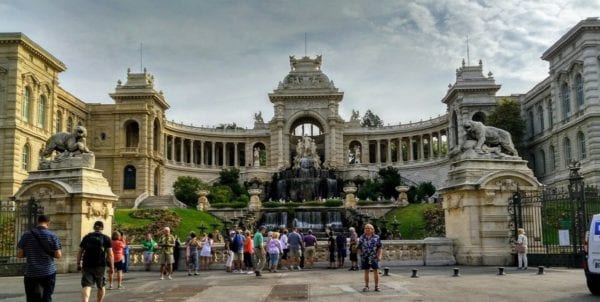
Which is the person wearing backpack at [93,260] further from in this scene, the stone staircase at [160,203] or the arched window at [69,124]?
the arched window at [69,124]

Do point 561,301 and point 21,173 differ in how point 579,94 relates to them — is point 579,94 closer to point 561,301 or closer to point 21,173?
point 561,301

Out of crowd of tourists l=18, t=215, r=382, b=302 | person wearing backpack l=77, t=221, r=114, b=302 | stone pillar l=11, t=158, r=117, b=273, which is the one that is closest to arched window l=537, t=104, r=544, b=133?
crowd of tourists l=18, t=215, r=382, b=302

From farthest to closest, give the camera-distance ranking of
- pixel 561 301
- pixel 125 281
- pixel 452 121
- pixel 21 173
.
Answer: pixel 452 121, pixel 21 173, pixel 125 281, pixel 561 301

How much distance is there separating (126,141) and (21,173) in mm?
21597

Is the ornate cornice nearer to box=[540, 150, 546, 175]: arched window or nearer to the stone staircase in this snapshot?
the stone staircase

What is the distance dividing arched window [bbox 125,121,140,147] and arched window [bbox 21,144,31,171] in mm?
19439

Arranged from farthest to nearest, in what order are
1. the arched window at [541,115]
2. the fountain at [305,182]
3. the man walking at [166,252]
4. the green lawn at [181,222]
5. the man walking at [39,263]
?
the fountain at [305,182] < the arched window at [541,115] < the green lawn at [181,222] < the man walking at [166,252] < the man walking at [39,263]

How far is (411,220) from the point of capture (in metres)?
45.2

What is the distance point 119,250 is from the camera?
17547mm

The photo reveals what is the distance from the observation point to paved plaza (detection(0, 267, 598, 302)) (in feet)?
44.3

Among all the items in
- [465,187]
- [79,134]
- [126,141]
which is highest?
[126,141]

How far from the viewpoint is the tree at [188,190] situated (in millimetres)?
66688

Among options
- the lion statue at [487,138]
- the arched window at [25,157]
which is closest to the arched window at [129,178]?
the arched window at [25,157]

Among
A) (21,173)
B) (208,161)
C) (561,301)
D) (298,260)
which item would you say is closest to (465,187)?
(298,260)
